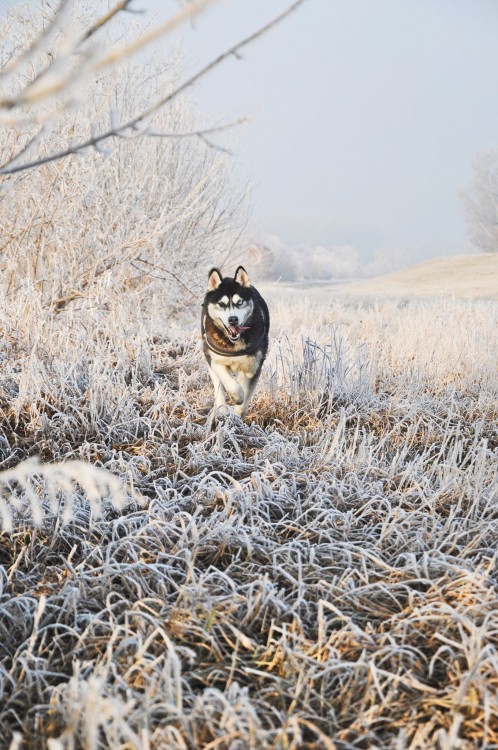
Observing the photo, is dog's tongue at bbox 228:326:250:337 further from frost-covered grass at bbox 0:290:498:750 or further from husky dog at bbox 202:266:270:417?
frost-covered grass at bbox 0:290:498:750

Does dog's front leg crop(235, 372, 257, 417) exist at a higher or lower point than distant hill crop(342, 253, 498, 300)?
lower

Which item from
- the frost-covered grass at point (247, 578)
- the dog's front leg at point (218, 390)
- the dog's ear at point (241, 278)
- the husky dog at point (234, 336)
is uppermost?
the dog's ear at point (241, 278)

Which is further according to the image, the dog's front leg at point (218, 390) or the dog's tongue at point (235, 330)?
the dog's front leg at point (218, 390)

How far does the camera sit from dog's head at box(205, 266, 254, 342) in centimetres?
364

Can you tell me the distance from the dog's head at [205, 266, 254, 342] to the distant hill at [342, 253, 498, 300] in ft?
54.9

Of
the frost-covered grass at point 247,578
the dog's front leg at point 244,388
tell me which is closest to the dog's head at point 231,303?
the dog's front leg at point 244,388

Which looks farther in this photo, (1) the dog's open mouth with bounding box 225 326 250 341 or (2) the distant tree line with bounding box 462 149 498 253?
(2) the distant tree line with bounding box 462 149 498 253

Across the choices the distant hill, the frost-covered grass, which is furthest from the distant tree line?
the frost-covered grass

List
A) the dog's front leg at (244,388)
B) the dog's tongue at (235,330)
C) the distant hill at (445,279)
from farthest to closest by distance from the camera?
the distant hill at (445,279), the dog's front leg at (244,388), the dog's tongue at (235,330)

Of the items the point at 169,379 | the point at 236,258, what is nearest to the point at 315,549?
the point at 169,379

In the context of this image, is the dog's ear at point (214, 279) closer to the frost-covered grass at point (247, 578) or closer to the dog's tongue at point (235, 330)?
the dog's tongue at point (235, 330)

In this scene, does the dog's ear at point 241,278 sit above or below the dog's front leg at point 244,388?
above

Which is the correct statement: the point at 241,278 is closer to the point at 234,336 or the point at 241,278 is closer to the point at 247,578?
the point at 234,336

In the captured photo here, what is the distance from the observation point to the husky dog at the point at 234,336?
12.0 ft
